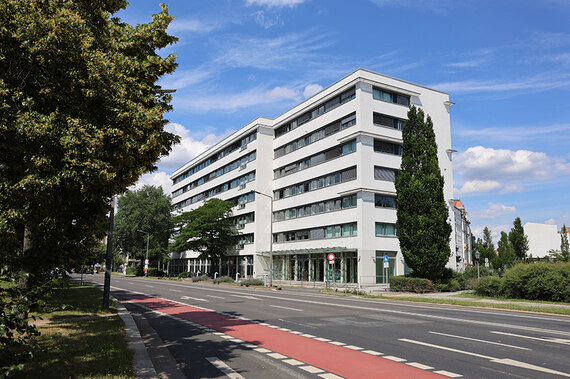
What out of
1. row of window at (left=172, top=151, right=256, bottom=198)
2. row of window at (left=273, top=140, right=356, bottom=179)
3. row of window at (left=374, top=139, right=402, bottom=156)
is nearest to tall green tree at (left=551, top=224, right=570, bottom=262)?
row of window at (left=374, top=139, right=402, bottom=156)

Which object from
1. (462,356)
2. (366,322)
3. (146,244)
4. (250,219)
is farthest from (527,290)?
(146,244)

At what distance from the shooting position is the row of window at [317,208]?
42938 millimetres

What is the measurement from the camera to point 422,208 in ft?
109

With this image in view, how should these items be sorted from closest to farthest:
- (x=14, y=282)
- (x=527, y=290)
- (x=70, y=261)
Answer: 1. (x=14, y=282)
2. (x=70, y=261)
3. (x=527, y=290)

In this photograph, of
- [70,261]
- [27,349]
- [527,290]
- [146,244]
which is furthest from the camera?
[146,244]

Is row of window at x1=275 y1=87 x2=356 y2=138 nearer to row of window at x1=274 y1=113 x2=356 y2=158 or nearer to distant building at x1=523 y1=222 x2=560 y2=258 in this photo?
row of window at x1=274 y1=113 x2=356 y2=158

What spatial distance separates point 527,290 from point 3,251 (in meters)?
25.2

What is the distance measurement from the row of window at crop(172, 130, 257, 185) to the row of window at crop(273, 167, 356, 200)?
9.60 meters

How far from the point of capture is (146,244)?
240 ft

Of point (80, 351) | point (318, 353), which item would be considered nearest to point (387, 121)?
point (318, 353)

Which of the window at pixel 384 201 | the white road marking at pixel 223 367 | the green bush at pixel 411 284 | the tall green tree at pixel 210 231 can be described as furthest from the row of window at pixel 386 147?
the white road marking at pixel 223 367

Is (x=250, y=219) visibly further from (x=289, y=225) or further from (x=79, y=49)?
(x=79, y=49)

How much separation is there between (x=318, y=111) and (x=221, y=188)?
2822 cm

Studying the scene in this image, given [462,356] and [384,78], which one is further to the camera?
[384,78]
